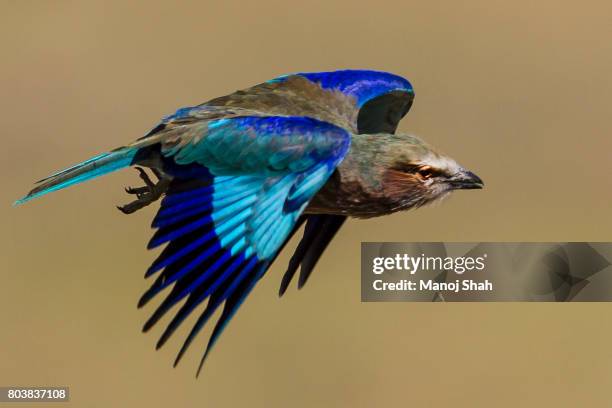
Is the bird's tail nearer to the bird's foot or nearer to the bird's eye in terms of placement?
the bird's foot

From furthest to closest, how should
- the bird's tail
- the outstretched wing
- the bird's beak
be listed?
the bird's beak, the bird's tail, the outstretched wing

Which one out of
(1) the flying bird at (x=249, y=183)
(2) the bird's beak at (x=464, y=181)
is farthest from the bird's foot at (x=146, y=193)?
(2) the bird's beak at (x=464, y=181)

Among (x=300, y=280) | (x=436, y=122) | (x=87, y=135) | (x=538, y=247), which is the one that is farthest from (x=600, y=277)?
(x=87, y=135)

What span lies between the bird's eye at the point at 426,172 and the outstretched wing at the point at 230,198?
41 cm

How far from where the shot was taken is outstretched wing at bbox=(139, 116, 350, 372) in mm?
6836

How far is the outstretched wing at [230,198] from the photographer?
269 inches

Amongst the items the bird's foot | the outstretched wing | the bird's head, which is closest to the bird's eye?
the bird's head

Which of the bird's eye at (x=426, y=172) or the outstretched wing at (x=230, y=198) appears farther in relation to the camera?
the bird's eye at (x=426, y=172)

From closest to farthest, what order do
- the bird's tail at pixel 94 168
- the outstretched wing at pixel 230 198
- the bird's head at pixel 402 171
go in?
the outstretched wing at pixel 230 198 → the bird's tail at pixel 94 168 → the bird's head at pixel 402 171

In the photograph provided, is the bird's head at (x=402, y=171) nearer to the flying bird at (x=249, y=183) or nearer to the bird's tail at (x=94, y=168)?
the flying bird at (x=249, y=183)

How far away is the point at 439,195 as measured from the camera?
25.2 ft

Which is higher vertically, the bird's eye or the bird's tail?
the bird's eye

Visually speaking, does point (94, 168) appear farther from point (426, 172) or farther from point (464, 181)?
point (464, 181)

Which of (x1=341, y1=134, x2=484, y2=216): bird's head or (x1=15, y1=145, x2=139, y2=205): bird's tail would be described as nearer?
(x1=15, y1=145, x2=139, y2=205): bird's tail
